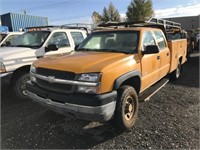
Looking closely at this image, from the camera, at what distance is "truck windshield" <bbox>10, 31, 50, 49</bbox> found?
5.94 meters

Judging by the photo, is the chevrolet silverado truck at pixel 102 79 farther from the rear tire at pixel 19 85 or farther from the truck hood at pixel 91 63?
the rear tire at pixel 19 85

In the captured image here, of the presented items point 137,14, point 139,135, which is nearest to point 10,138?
point 139,135

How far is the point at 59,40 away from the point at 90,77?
356 cm

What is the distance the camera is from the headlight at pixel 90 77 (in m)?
3.09

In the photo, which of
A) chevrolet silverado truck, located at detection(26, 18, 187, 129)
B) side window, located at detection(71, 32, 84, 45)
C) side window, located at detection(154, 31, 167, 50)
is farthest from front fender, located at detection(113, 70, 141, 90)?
side window, located at detection(71, 32, 84, 45)

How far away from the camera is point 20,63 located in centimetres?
514

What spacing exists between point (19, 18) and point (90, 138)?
1996 cm

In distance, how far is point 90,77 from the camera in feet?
10.2

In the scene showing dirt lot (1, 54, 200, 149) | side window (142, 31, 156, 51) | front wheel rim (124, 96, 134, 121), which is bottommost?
dirt lot (1, 54, 200, 149)

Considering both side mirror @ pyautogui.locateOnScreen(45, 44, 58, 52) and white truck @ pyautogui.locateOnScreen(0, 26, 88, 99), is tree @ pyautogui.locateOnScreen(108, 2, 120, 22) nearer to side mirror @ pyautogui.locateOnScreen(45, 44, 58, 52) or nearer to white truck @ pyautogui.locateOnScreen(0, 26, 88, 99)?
white truck @ pyautogui.locateOnScreen(0, 26, 88, 99)

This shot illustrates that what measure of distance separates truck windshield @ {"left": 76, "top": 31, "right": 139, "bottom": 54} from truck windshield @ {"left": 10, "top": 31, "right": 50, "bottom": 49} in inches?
64.1

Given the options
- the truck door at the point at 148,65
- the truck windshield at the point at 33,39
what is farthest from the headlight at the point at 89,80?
the truck windshield at the point at 33,39

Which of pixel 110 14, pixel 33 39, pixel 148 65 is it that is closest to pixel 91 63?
pixel 148 65

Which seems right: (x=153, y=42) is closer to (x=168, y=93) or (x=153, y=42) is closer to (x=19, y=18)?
(x=168, y=93)
